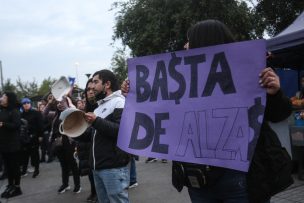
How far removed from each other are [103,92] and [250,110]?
1.99m

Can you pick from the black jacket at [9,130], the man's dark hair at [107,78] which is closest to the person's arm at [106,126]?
the man's dark hair at [107,78]

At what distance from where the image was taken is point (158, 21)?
662 inches

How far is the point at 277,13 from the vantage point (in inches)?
682

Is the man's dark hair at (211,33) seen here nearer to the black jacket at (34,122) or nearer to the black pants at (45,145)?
the black jacket at (34,122)

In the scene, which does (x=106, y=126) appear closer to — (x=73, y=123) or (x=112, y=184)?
(x=73, y=123)

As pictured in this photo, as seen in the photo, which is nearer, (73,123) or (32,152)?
(73,123)

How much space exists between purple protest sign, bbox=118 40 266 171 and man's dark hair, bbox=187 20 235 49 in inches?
1.6

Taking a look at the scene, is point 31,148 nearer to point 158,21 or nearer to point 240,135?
point 240,135

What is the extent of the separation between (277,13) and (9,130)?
575 inches

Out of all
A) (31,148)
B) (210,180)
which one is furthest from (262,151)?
(31,148)

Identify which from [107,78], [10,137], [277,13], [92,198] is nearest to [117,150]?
[107,78]

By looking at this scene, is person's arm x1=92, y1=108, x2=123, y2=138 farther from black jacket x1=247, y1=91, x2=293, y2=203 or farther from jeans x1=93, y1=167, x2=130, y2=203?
black jacket x1=247, y1=91, x2=293, y2=203

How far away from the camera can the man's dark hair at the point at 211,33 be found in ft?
6.21

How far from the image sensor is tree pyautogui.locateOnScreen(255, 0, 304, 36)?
661 inches
